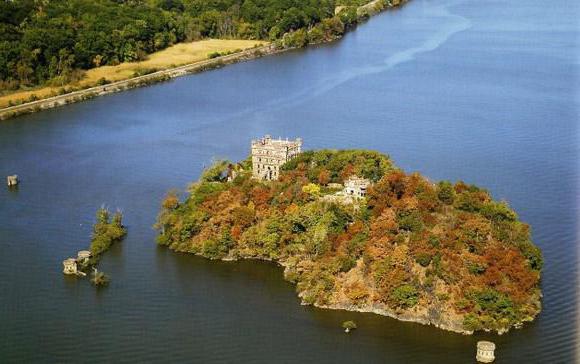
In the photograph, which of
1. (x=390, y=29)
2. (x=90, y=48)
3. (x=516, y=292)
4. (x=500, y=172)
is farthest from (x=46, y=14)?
(x=516, y=292)

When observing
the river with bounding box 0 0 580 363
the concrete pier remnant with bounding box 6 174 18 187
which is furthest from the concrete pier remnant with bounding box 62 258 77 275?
the concrete pier remnant with bounding box 6 174 18 187

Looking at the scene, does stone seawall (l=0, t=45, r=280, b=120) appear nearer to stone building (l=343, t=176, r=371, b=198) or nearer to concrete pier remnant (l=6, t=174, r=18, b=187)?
concrete pier remnant (l=6, t=174, r=18, b=187)

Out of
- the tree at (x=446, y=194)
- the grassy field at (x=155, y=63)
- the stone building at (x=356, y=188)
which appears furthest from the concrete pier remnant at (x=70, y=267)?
the grassy field at (x=155, y=63)

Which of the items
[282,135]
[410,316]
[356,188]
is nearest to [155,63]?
[282,135]

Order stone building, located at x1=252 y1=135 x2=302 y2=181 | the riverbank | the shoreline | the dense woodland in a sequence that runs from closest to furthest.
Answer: the shoreline < stone building, located at x1=252 y1=135 x2=302 y2=181 < the riverbank < the dense woodland

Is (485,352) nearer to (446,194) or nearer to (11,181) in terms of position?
(446,194)

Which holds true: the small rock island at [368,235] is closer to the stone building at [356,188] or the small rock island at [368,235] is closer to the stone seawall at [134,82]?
the stone building at [356,188]
